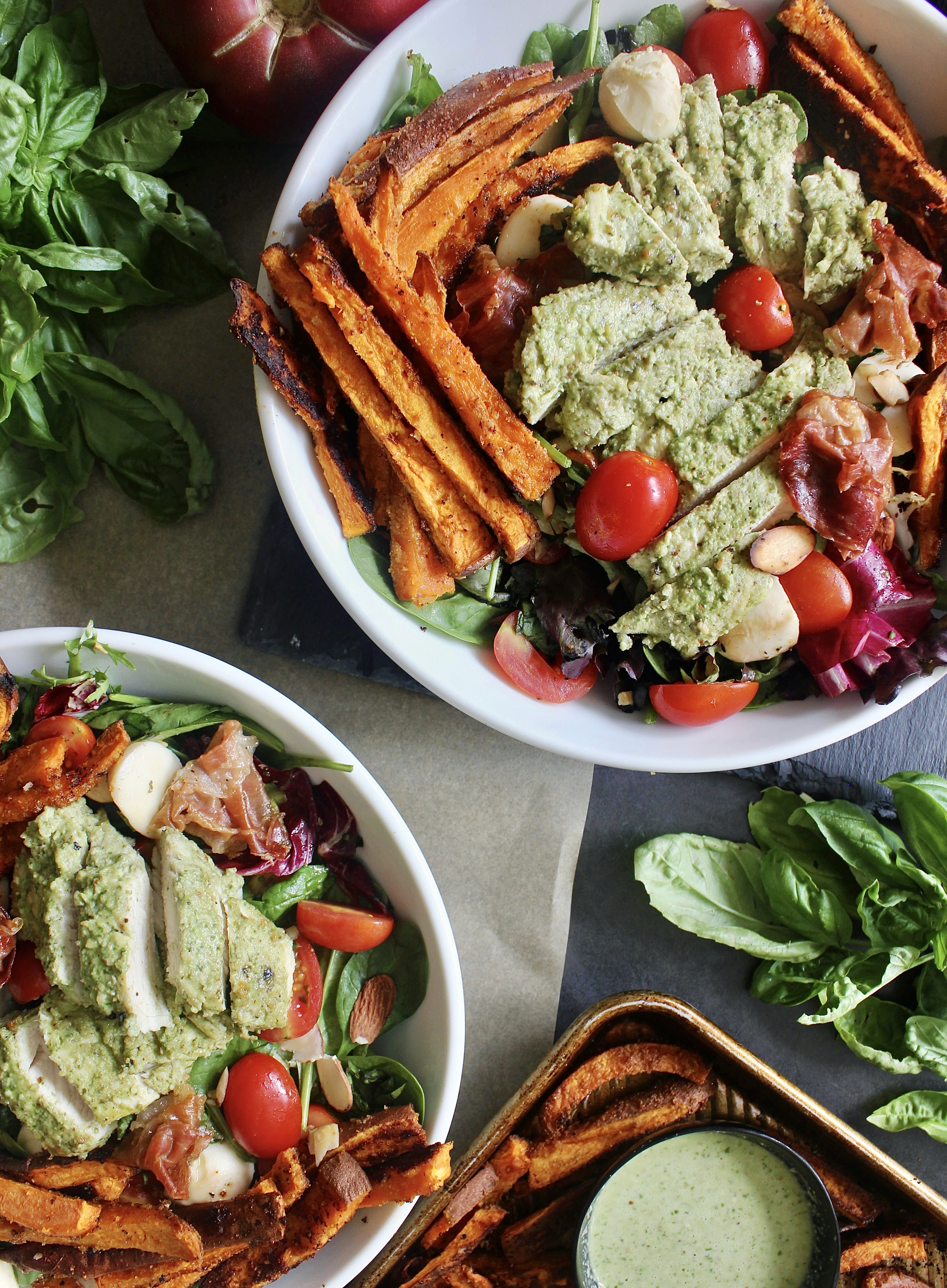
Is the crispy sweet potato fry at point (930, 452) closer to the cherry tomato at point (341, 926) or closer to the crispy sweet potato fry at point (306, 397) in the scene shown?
the crispy sweet potato fry at point (306, 397)

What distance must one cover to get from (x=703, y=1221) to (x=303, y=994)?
3.84ft

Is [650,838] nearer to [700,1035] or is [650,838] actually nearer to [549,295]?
[700,1035]

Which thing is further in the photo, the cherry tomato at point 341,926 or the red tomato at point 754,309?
the cherry tomato at point 341,926

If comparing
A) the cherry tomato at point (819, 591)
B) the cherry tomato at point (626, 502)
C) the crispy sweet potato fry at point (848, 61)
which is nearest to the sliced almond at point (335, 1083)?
the cherry tomato at point (626, 502)

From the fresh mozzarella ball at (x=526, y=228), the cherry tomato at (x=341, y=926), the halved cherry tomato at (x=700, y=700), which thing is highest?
the fresh mozzarella ball at (x=526, y=228)

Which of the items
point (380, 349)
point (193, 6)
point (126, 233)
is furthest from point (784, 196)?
point (126, 233)

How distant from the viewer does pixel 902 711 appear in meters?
2.47

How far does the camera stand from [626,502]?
1882 millimetres

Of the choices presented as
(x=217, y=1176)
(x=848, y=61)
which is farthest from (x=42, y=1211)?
(x=848, y=61)

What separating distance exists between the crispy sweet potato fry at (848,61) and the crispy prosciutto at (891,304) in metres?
0.26

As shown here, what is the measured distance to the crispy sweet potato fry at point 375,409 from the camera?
1.85 meters

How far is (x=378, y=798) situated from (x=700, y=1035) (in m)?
1.01

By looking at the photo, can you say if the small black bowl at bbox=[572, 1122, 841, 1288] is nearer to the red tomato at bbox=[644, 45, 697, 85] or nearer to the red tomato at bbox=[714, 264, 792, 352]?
the red tomato at bbox=[714, 264, 792, 352]

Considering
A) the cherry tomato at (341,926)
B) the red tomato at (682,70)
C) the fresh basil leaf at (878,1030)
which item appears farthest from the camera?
the fresh basil leaf at (878,1030)
